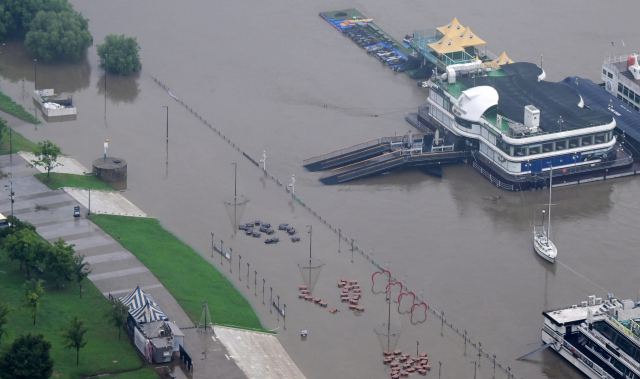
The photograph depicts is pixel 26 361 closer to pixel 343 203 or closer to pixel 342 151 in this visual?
pixel 343 203

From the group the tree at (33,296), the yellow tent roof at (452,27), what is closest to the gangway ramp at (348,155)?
the yellow tent roof at (452,27)

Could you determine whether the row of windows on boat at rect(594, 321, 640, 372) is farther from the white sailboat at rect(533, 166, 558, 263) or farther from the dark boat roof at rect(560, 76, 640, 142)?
the dark boat roof at rect(560, 76, 640, 142)

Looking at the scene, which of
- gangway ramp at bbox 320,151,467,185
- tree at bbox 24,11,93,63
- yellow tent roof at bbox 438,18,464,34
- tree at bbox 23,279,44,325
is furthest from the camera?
tree at bbox 24,11,93,63

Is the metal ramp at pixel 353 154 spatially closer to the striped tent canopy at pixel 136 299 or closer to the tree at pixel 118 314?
the striped tent canopy at pixel 136 299

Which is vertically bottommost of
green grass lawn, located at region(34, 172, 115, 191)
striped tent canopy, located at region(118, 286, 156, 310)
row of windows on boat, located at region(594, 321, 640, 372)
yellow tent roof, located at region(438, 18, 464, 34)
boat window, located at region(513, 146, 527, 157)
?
striped tent canopy, located at region(118, 286, 156, 310)

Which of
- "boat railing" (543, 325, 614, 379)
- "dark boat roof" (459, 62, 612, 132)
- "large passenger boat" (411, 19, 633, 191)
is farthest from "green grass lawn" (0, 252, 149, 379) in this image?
"dark boat roof" (459, 62, 612, 132)
